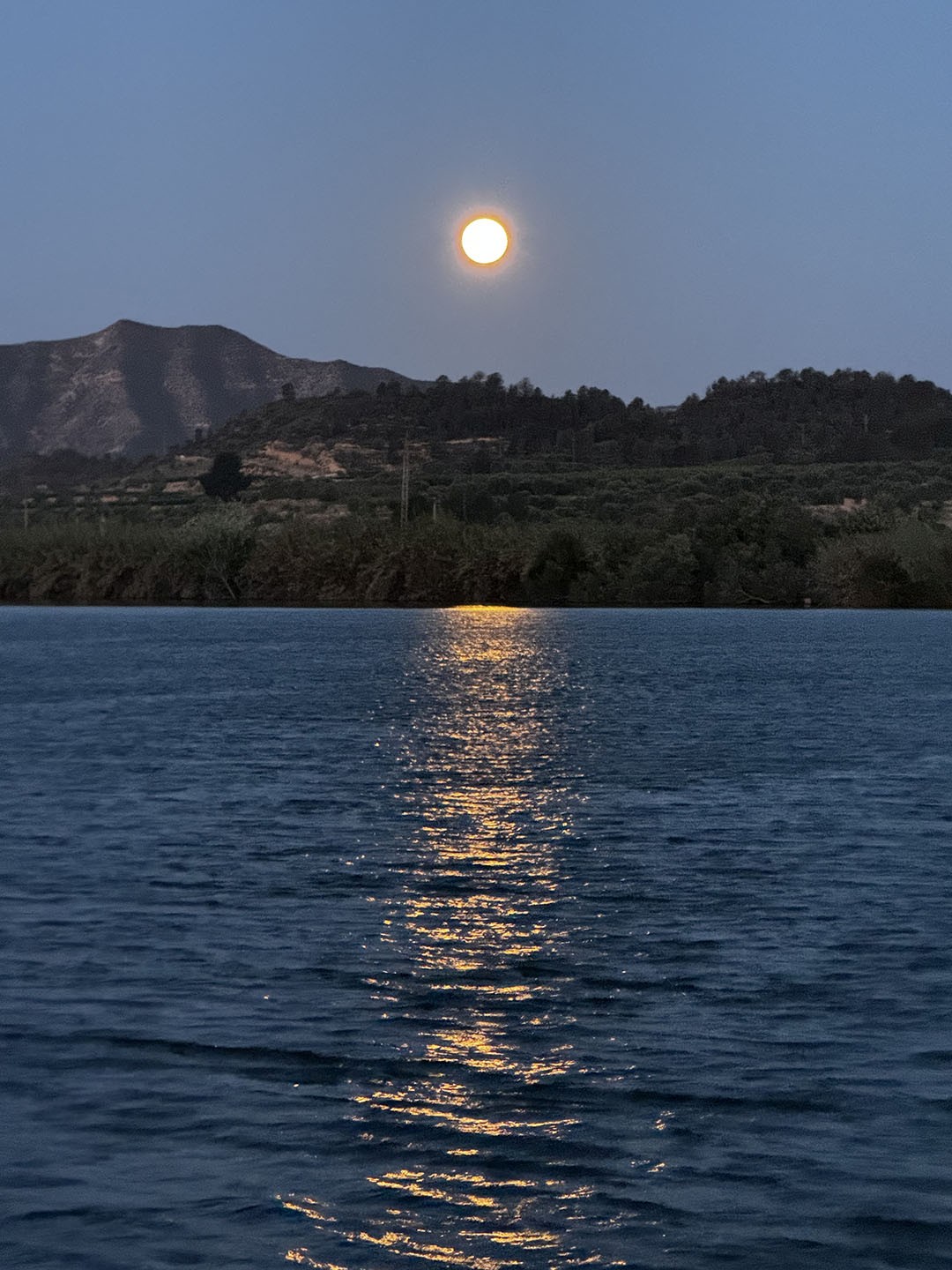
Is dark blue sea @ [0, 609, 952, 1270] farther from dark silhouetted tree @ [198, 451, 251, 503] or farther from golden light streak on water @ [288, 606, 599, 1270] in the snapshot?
dark silhouetted tree @ [198, 451, 251, 503]

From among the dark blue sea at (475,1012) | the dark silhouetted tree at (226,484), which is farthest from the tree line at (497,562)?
the dark blue sea at (475,1012)

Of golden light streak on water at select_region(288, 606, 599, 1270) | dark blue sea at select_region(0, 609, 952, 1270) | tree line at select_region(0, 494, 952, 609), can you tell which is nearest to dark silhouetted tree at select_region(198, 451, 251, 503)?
tree line at select_region(0, 494, 952, 609)

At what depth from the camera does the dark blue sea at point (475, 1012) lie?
9.34 m

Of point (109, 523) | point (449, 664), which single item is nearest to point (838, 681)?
point (449, 664)

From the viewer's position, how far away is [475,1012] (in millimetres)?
13508

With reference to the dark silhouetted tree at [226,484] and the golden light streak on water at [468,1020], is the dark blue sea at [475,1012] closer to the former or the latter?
the golden light streak on water at [468,1020]

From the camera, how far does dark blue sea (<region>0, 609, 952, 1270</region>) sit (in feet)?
30.6

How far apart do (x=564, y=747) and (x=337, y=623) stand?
80.5 m

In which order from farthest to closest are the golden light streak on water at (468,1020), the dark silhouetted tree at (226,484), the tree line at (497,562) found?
the dark silhouetted tree at (226,484) → the tree line at (497,562) → the golden light streak on water at (468,1020)

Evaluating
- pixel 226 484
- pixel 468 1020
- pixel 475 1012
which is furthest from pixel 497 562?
pixel 468 1020

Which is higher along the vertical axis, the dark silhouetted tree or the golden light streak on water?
the dark silhouetted tree

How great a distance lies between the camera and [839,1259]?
8867 mm

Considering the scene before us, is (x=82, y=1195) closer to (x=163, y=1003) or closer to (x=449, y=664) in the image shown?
(x=163, y=1003)

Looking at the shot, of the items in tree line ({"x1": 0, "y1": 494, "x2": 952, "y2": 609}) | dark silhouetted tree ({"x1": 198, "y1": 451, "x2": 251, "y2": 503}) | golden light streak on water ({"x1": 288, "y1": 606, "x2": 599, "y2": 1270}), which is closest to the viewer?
golden light streak on water ({"x1": 288, "y1": 606, "x2": 599, "y2": 1270})
